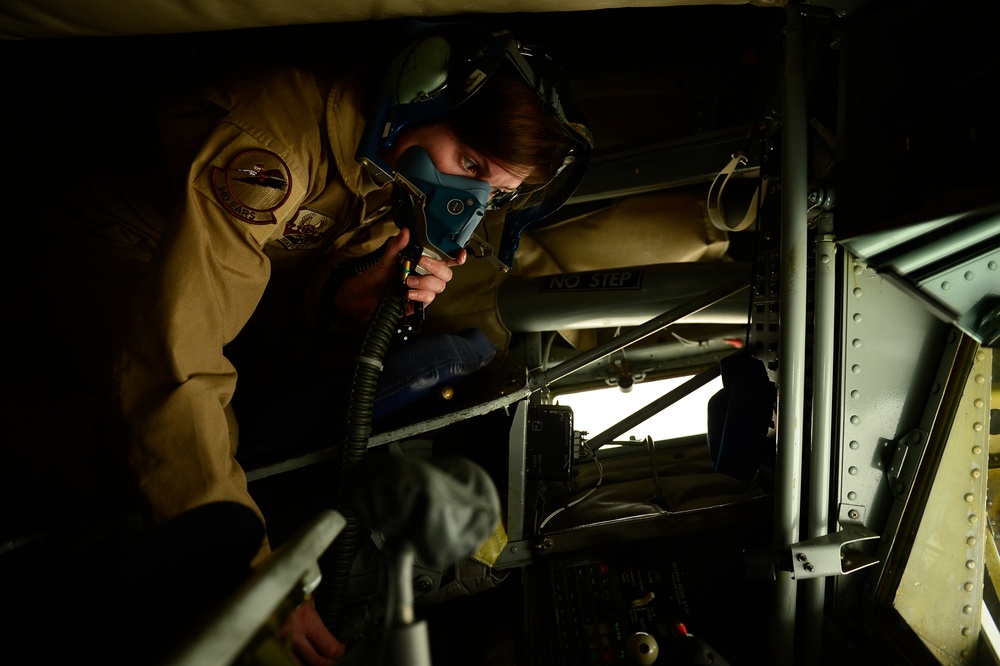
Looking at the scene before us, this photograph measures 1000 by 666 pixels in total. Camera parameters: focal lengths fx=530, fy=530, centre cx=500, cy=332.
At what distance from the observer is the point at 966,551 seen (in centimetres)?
122

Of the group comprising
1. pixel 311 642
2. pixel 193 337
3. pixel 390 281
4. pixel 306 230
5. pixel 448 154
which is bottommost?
pixel 311 642

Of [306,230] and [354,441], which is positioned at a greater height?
[306,230]

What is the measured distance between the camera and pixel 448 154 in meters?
1.44

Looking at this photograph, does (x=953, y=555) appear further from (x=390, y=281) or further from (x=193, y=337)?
(x=193, y=337)

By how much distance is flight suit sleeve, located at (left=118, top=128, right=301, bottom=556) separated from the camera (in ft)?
3.76

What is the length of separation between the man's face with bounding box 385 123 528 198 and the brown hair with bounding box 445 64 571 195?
19mm

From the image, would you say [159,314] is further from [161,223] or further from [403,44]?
[403,44]

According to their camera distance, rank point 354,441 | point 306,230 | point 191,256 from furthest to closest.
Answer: point 306,230
point 354,441
point 191,256

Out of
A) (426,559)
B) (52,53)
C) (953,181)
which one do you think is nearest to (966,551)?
(953,181)

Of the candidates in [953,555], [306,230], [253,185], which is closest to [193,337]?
[253,185]

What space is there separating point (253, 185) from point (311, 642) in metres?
1.06

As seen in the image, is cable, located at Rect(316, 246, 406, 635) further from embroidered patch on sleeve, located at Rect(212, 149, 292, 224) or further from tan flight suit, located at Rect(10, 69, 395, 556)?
embroidered patch on sleeve, located at Rect(212, 149, 292, 224)

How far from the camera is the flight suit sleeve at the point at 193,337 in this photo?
115 centimetres

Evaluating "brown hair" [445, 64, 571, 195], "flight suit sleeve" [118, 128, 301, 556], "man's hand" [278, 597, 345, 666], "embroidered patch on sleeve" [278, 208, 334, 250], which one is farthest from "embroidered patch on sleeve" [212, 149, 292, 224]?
"man's hand" [278, 597, 345, 666]
